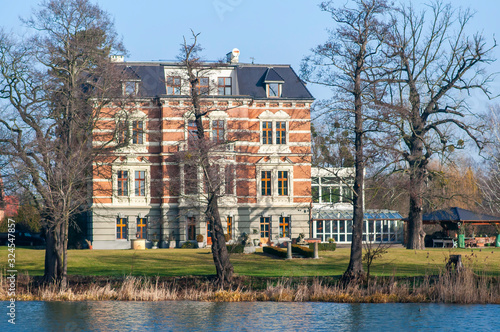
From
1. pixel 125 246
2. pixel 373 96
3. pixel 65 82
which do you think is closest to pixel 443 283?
pixel 373 96

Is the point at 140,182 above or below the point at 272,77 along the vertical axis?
below

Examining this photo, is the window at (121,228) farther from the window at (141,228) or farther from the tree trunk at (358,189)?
the tree trunk at (358,189)

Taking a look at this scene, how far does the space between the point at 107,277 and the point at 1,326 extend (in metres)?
8.65

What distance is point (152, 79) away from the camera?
4391 cm

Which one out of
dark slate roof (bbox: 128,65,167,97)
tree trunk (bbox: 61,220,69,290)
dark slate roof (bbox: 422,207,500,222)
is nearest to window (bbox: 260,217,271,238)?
dark slate roof (bbox: 422,207,500,222)

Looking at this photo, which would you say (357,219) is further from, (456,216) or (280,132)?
(280,132)

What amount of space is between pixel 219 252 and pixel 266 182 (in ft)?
59.2

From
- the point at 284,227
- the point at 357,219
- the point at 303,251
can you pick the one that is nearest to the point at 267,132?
the point at 284,227

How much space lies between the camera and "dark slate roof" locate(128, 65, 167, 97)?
43.0 meters

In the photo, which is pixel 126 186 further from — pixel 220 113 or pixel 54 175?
pixel 54 175

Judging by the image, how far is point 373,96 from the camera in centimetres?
2622

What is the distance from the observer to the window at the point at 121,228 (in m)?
42.5

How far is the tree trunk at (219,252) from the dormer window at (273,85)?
18932 mm

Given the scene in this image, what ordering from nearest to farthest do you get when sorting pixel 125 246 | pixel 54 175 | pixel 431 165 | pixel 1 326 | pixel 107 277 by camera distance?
pixel 1 326, pixel 54 175, pixel 107 277, pixel 125 246, pixel 431 165
